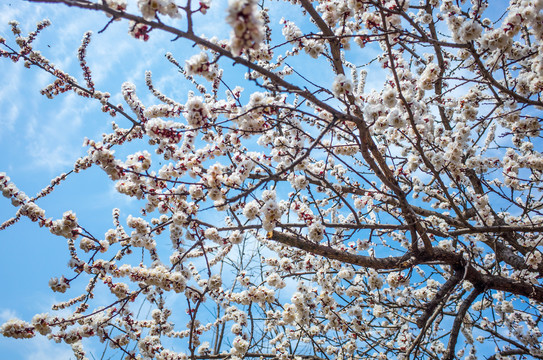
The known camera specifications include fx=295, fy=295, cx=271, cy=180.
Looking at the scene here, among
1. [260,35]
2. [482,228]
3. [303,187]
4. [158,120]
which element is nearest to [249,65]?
[260,35]

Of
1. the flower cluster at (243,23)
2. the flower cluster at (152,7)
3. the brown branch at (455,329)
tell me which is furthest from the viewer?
the brown branch at (455,329)

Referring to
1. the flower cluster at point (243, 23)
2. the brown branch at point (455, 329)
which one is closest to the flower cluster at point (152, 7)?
the flower cluster at point (243, 23)

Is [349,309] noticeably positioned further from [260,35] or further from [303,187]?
[260,35]

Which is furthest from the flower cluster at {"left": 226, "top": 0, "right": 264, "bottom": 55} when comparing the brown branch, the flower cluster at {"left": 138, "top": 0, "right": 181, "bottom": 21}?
the brown branch

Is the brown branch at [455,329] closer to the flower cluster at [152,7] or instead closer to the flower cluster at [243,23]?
the flower cluster at [243,23]

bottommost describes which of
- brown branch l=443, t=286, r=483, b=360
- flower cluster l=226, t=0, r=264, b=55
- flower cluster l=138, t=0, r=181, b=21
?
brown branch l=443, t=286, r=483, b=360

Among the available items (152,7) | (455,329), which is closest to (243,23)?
(152,7)

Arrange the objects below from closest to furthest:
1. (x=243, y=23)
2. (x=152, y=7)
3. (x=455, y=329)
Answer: (x=243, y=23) → (x=152, y=7) → (x=455, y=329)

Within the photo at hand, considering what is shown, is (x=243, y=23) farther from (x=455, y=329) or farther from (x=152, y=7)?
(x=455, y=329)

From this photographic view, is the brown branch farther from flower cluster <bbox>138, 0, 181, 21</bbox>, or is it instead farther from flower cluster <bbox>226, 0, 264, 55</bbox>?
flower cluster <bbox>138, 0, 181, 21</bbox>

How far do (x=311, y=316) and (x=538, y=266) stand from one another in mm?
3584

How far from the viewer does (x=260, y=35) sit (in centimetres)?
139

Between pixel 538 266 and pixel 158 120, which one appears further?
pixel 538 266

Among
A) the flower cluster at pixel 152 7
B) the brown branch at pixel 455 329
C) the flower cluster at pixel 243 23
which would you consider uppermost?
the flower cluster at pixel 152 7
